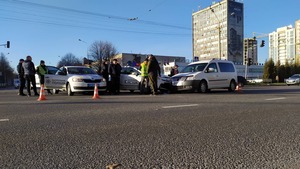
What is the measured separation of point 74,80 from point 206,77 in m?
6.56

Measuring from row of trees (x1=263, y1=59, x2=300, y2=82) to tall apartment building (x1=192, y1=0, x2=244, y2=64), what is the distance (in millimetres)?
8017

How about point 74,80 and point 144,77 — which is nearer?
point 74,80

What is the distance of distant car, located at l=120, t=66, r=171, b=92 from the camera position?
47.7 feet

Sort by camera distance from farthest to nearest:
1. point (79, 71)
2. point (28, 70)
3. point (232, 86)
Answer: point (232, 86) → point (79, 71) → point (28, 70)

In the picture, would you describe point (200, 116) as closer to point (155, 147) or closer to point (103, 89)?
point (155, 147)

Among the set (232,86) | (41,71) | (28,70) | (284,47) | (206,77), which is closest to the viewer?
(28,70)

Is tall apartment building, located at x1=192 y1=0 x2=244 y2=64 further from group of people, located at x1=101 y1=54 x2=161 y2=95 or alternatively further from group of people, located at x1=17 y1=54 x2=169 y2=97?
group of people, located at x1=17 y1=54 x2=169 y2=97

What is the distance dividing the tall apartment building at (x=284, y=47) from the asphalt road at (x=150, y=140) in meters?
57.9

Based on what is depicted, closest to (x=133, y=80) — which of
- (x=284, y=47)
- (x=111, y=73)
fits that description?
(x=111, y=73)

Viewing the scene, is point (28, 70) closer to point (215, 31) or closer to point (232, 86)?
point (232, 86)

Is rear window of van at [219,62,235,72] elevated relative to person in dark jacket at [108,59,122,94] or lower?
elevated

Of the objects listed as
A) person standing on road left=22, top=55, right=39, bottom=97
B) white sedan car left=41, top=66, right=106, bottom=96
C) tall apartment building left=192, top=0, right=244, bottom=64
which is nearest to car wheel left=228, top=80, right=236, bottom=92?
white sedan car left=41, top=66, right=106, bottom=96

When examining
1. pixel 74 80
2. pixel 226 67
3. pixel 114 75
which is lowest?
pixel 74 80

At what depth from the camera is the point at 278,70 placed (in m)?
52.2
